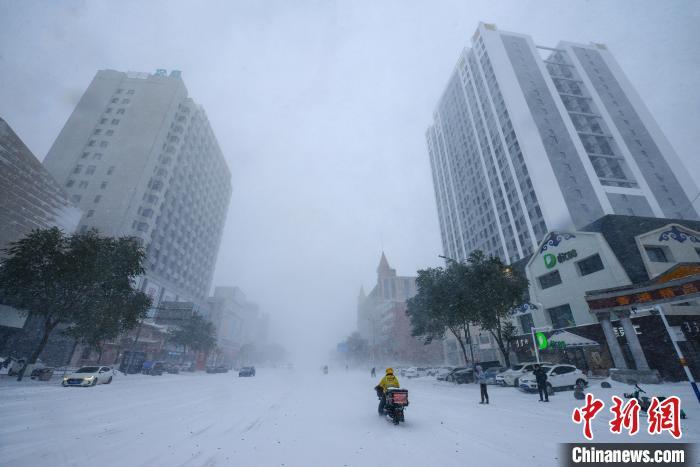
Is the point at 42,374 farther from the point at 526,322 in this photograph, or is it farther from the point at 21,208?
the point at 526,322

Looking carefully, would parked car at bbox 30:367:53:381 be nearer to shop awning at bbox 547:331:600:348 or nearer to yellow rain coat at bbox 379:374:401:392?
yellow rain coat at bbox 379:374:401:392

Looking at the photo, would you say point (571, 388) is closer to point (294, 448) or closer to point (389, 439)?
point (389, 439)

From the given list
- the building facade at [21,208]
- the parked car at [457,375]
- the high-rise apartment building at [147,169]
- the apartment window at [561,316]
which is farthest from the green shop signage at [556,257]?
the high-rise apartment building at [147,169]

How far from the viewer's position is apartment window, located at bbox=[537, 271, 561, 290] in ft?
106

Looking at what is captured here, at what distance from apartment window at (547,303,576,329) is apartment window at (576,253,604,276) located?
3.89 meters

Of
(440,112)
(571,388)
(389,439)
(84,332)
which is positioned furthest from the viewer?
(440,112)

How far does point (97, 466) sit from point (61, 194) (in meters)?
48.0

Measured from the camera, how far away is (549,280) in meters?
33.4

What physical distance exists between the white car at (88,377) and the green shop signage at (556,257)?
1656 inches

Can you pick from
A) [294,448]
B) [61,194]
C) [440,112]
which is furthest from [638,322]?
[440,112]

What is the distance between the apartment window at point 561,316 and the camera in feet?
98.3

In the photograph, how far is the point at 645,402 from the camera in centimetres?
1132

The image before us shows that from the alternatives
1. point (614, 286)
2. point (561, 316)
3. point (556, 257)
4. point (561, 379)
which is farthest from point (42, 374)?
point (556, 257)

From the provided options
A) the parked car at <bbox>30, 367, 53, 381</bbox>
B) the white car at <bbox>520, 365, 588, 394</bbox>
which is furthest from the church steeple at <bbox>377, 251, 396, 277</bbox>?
the parked car at <bbox>30, 367, 53, 381</bbox>
